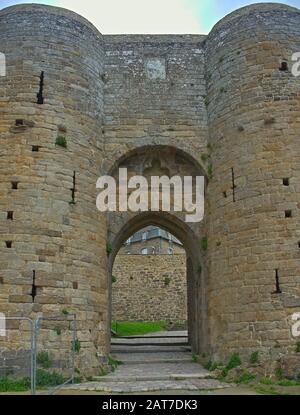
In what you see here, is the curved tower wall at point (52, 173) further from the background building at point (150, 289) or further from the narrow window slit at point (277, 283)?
the background building at point (150, 289)

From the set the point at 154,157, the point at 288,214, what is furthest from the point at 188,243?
the point at 288,214

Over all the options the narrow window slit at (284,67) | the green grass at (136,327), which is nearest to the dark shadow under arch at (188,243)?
the narrow window slit at (284,67)

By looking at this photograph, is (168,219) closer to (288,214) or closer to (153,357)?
(288,214)

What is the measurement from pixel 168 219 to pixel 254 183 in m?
2.88

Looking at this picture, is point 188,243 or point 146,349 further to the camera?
point 146,349

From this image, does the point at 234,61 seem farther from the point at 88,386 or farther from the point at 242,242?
the point at 88,386

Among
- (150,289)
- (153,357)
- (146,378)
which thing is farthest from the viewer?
(150,289)

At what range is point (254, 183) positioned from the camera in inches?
436

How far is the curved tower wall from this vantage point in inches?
403

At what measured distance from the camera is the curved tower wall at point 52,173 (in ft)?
33.6

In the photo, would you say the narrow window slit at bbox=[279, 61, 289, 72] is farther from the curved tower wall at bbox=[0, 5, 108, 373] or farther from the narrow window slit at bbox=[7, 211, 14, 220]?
the narrow window slit at bbox=[7, 211, 14, 220]

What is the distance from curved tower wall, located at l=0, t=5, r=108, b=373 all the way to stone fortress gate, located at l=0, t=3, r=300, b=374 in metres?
0.03

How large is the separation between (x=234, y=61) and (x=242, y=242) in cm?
442
